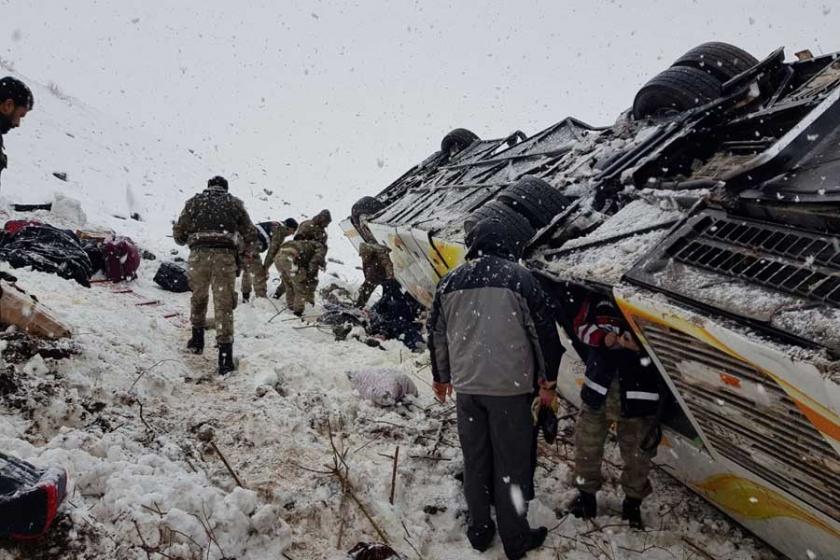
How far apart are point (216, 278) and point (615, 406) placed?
3.50 meters

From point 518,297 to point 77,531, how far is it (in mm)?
2137

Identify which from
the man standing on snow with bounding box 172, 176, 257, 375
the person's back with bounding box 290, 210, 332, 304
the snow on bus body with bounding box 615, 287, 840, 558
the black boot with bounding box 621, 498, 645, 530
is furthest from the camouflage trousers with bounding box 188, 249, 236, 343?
→ the snow on bus body with bounding box 615, 287, 840, 558

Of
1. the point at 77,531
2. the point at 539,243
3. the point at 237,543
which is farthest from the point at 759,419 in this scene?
the point at 77,531

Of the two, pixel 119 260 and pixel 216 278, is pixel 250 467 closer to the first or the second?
pixel 216 278

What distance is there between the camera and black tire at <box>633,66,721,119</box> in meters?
4.96

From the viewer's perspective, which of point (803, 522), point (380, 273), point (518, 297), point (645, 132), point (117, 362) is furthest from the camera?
point (380, 273)

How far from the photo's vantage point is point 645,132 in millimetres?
5035

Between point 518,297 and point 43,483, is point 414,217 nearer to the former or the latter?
point 518,297

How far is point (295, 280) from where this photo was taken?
25.0ft

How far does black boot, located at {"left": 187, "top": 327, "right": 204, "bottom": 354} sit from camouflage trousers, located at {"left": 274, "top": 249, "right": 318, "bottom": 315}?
2.50 metres

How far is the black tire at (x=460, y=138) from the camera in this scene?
10133mm

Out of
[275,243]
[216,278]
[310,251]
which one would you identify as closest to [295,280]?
[310,251]

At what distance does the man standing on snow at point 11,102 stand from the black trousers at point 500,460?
2935 mm

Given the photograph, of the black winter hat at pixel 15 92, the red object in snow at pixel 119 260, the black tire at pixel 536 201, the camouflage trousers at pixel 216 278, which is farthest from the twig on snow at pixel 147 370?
the red object in snow at pixel 119 260
